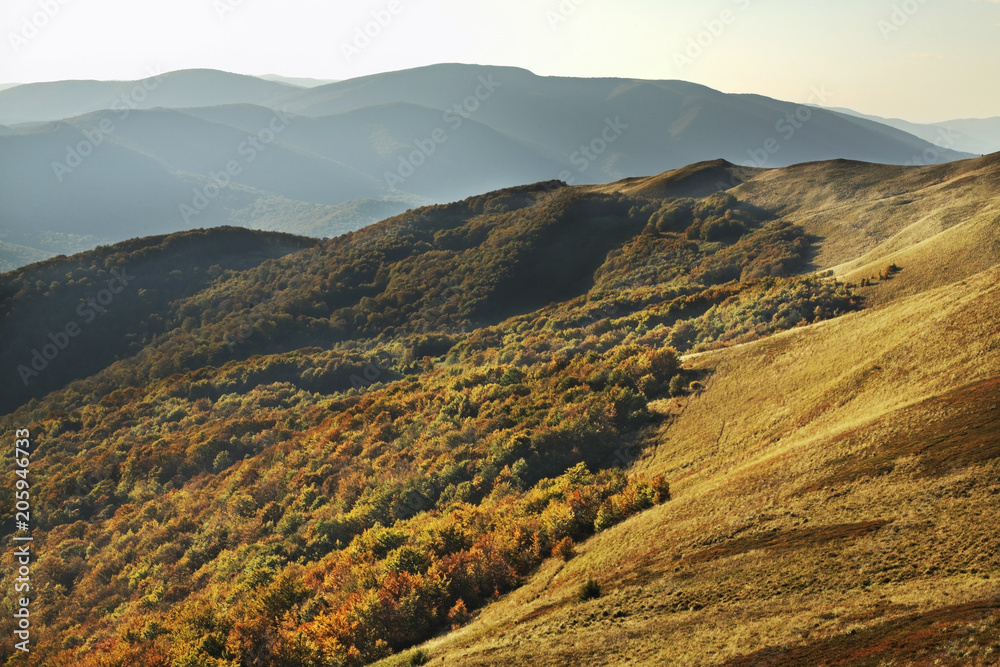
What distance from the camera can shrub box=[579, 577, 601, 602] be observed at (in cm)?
1145

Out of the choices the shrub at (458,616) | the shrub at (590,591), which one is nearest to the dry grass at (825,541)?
the shrub at (590,591)

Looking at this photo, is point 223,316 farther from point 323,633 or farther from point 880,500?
point 880,500

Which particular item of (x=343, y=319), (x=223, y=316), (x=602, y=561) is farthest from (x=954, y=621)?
(x=223, y=316)

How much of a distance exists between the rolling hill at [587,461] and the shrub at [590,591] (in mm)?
75

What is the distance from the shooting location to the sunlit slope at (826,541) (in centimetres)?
→ 750

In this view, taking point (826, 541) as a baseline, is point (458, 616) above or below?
below

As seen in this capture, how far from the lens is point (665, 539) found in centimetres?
1256

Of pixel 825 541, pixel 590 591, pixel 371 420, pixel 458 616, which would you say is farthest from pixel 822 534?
pixel 371 420

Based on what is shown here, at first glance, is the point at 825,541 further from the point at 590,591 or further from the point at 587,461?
the point at 587,461

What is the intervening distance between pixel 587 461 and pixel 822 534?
1127 cm

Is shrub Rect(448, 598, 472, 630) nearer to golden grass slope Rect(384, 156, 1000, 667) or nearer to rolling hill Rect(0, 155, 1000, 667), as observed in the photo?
rolling hill Rect(0, 155, 1000, 667)

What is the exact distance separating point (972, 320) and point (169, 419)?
165 feet

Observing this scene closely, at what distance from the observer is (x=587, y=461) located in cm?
2088

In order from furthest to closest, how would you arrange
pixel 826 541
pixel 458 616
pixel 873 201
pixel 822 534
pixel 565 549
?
1. pixel 873 201
2. pixel 565 549
3. pixel 458 616
4. pixel 822 534
5. pixel 826 541
